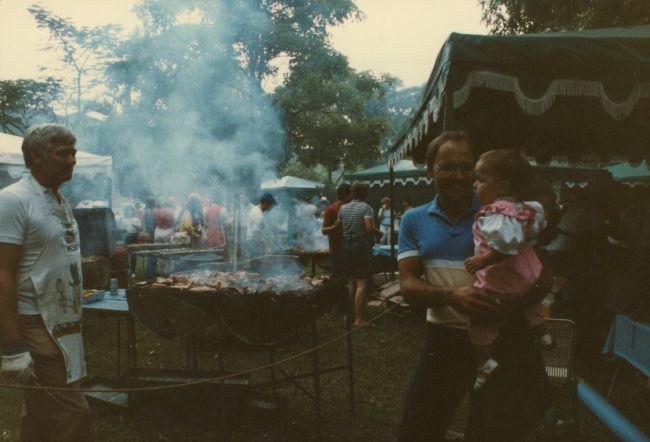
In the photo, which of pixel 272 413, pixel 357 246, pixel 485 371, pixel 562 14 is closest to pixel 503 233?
pixel 485 371

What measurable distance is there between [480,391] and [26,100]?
20.4 metres

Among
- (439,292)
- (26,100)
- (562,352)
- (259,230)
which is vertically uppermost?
(26,100)

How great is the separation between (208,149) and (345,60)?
475 inches

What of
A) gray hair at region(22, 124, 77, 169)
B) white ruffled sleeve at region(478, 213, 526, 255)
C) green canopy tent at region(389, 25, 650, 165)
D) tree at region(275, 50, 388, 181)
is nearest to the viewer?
white ruffled sleeve at region(478, 213, 526, 255)

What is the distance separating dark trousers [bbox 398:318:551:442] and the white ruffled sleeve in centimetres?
41

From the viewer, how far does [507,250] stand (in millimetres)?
2074

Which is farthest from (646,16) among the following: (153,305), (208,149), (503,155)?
(208,149)

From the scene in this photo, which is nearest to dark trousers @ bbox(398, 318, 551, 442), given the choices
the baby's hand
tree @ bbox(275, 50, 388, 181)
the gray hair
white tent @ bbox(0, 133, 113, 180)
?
the baby's hand

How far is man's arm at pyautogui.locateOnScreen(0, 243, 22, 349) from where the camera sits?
2619mm

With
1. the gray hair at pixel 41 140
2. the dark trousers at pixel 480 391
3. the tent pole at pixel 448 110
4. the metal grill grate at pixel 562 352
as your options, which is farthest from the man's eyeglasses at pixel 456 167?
the gray hair at pixel 41 140

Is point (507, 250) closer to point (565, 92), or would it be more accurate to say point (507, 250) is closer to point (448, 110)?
point (448, 110)

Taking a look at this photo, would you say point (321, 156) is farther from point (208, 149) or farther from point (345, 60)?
point (208, 149)

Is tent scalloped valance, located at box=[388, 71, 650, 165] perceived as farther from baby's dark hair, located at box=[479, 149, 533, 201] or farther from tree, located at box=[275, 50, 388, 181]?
tree, located at box=[275, 50, 388, 181]

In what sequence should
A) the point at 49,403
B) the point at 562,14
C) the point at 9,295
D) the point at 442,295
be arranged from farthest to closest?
the point at 562,14 → the point at 49,403 → the point at 9,295 → the point at 442,295
